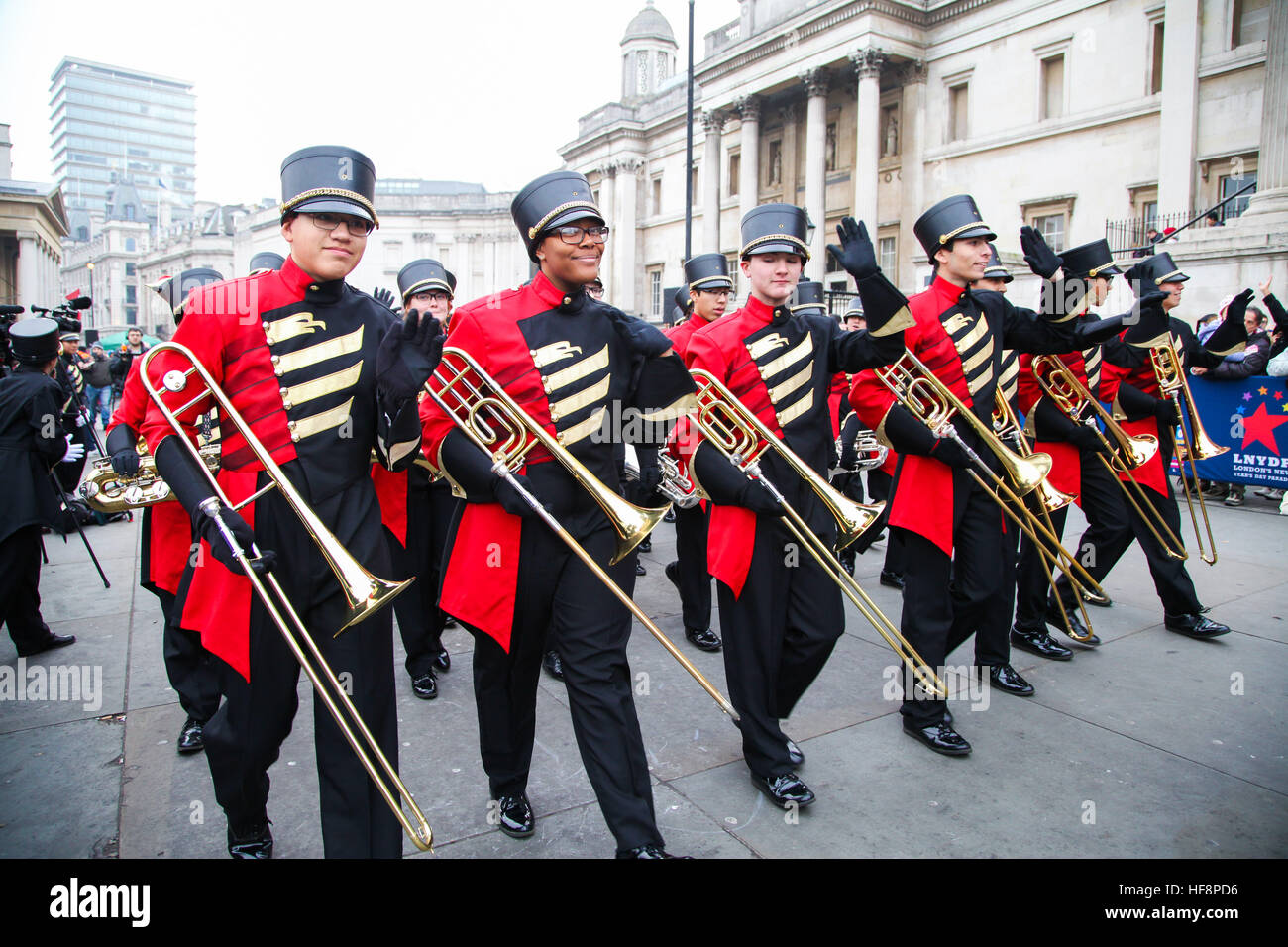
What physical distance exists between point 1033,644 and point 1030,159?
1125 inches

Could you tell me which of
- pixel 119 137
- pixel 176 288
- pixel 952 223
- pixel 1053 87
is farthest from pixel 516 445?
pixel 119 137

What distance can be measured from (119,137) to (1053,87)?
15265 cm

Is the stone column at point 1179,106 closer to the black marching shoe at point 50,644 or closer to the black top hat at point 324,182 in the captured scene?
the black top hat at point 324,182

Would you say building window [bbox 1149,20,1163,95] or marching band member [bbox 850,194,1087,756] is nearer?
marching band member [bbox 850,194,1087,756]

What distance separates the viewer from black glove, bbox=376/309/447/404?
2.95m

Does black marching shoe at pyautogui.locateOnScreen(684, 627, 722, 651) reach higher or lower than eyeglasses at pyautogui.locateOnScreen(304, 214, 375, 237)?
lower

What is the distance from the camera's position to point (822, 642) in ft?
13.2

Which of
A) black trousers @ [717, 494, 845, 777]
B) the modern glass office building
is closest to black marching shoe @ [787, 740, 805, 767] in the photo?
black trousers @ [717, 494, 845, 777]

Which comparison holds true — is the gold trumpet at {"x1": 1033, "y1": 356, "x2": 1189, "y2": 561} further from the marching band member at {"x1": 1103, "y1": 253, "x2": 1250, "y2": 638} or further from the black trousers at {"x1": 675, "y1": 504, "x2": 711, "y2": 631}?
the black trousers at {"x1": 675, "y1": 504, "x2": 711, "y2": 631}

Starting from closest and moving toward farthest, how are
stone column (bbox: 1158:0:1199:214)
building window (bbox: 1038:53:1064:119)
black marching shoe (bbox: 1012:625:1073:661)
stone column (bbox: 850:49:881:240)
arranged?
black marching shoe (bbox: 1012:625:1073:661) < stone column (bbox: 1158:0:1199:214) < building window (bbox: 1038:53:1064:119) < stone column (bbox: 850:49:881:240)

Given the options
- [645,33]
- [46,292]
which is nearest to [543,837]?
[46,292]

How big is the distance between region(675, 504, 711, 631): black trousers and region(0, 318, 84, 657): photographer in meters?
4.30

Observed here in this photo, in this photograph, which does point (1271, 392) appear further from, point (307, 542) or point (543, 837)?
point (307, 542)
